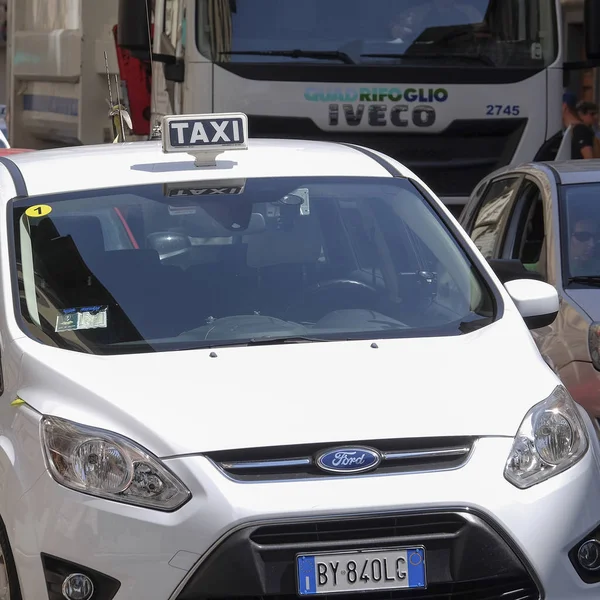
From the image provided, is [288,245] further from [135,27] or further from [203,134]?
[135,27]

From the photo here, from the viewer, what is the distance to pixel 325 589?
3830mm

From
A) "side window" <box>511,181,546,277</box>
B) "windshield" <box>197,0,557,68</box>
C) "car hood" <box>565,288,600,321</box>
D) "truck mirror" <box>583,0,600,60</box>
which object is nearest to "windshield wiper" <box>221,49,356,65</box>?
"windshield" <box>197,0,557,68</box>

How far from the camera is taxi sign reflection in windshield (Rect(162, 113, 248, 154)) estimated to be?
539 cm

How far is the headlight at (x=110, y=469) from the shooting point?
387 cm

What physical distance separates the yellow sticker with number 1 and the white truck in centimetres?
531

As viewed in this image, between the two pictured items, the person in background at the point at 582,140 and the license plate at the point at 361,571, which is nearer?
the license plate at the point at 361,571

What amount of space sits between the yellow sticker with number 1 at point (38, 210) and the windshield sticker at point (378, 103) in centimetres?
561

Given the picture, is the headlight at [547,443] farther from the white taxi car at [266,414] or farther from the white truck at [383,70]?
the white truck at [383,70]

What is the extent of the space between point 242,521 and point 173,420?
370mm

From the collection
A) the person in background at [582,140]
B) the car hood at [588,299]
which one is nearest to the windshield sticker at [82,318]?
the car hood at [588,299]

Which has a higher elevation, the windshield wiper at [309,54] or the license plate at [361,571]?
the windshield wiper at [309,54]

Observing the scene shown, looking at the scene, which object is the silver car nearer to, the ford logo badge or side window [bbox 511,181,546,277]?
side window [bbox 511,181,546,277]

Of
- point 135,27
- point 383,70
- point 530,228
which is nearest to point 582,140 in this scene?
point 383,70

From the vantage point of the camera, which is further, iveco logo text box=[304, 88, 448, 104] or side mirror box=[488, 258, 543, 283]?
iveco logo text box=[304, 88, 448, 104]
